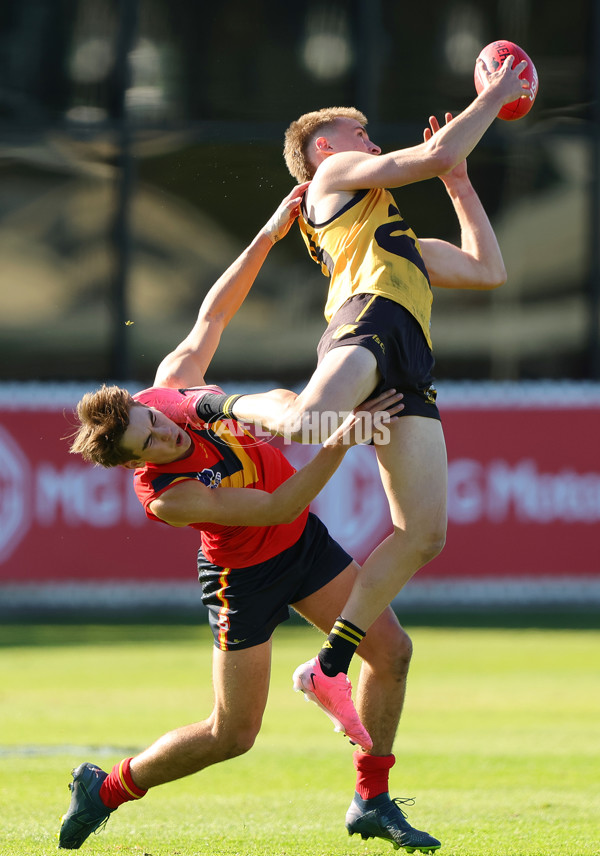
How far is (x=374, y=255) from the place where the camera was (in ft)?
16.6

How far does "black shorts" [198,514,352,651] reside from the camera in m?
5.25

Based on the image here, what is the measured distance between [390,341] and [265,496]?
2.49ft


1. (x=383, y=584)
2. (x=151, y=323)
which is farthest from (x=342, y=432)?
(x=151, y=323)

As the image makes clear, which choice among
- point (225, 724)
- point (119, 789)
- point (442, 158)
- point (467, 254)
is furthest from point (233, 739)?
point (442, 158)

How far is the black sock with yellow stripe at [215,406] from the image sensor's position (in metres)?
5.01

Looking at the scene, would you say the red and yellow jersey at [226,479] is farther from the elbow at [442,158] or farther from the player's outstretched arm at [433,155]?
the elbow at [442,158]

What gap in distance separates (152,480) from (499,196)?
10.7 metres

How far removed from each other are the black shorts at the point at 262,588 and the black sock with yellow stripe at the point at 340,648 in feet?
0.99

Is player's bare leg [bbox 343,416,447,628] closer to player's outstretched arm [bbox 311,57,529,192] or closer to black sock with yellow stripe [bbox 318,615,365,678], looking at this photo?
black sock with yellow stripe [bbox 318,615,365,678]

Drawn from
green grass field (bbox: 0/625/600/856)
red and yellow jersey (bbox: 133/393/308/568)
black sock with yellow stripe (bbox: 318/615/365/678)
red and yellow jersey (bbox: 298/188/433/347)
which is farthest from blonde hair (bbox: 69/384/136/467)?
green grass field (bbox: 0/625/600/856)

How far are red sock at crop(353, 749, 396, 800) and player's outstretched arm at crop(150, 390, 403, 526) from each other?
1.08 metres

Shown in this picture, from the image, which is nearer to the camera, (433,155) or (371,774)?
(433,155)

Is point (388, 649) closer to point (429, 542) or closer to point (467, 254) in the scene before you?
point (429, 542)

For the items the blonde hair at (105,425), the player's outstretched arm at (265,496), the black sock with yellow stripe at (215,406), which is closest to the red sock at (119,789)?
the player's outstretched arm at (265,496)
